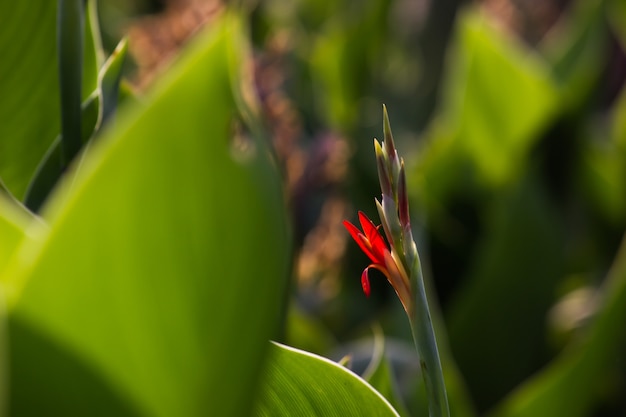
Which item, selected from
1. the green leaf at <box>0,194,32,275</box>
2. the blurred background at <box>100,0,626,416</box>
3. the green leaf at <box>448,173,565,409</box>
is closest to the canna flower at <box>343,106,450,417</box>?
the green leaf at <box>0,194,32,275</box>

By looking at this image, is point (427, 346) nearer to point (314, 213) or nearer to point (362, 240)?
point (362, 240)

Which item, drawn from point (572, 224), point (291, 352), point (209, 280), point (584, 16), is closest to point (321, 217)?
point (572, 224)

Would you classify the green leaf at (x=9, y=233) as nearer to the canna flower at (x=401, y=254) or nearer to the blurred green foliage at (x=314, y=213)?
the blurred green foliage at (x=314, y=213)

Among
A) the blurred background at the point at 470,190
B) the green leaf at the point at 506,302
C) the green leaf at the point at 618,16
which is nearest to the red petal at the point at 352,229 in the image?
the blurred background at the point at 470,190

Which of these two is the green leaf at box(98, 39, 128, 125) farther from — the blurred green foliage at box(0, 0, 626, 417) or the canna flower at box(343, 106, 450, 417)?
the canna flower at box(343, 106, 450, 417)

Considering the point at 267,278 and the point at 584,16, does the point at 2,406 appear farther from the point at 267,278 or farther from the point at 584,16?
the point at 584,16

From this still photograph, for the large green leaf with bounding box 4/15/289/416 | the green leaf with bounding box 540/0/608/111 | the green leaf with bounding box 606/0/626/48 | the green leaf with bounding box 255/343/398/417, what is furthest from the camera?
the green leaf with bounding box 606/0/626/48
